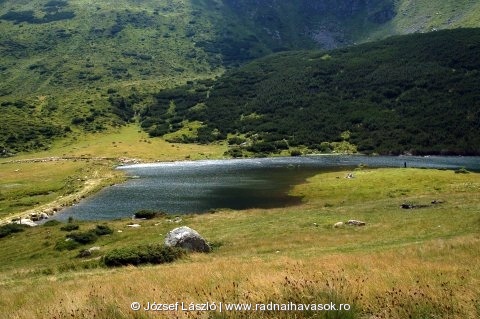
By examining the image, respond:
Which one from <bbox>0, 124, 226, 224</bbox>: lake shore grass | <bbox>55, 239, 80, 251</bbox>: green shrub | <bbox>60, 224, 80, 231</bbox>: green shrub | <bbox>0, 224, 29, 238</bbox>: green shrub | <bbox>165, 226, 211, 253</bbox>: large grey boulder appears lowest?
<bbox>0, 124, 226, 224</bbox>: lake shore grass

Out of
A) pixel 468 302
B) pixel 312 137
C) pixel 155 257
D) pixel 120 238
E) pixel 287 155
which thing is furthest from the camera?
pixel 312 137

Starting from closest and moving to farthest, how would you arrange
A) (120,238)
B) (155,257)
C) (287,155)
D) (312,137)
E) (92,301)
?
(92,301) → (155,257) → (120,238) → (287,155) → (312,137)

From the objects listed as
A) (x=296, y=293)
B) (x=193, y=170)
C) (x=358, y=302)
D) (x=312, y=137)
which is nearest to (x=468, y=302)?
(x=358, y=302)

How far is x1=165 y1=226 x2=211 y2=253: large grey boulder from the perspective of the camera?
103ft

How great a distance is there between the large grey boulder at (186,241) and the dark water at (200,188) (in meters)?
33.5

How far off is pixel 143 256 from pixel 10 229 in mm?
33035

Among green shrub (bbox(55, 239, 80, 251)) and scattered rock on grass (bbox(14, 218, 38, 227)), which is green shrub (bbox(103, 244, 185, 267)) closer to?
green shrub (bbox(55, 239, 80, 251))

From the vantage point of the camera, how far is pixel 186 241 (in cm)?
3147

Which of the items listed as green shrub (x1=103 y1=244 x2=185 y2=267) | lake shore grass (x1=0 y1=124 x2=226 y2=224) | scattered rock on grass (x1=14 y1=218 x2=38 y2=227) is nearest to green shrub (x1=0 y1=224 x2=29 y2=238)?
scattered rock on grass (x1=14 y1=218 x2=38 y2=227)

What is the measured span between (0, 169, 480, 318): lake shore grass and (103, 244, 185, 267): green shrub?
107cm

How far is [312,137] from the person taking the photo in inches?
7185

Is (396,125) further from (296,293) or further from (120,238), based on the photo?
(296,293)

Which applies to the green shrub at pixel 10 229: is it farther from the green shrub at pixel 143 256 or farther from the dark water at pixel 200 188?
the green shrub at pixel 143 256

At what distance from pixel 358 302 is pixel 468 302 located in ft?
7.29
